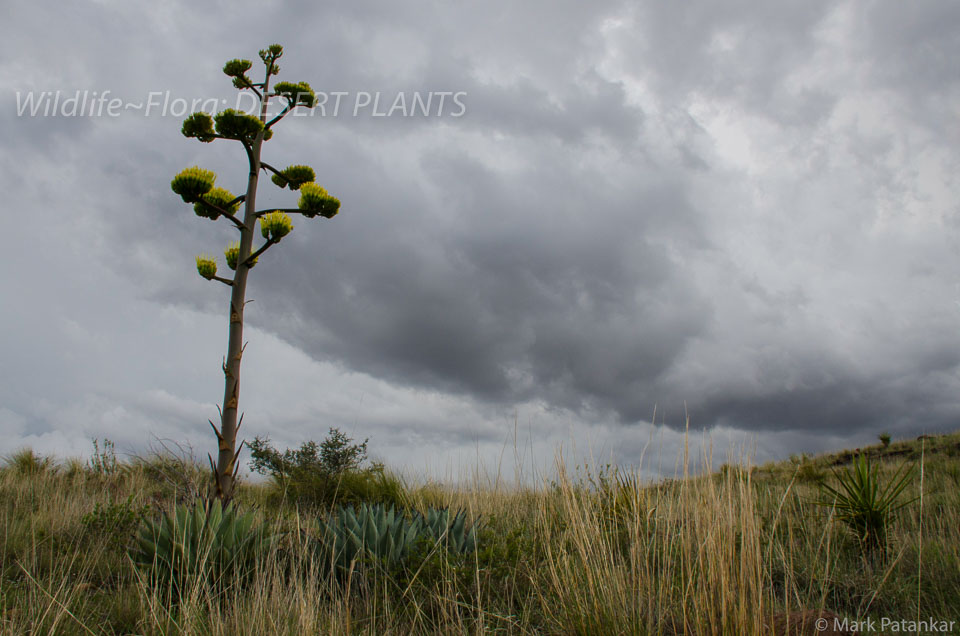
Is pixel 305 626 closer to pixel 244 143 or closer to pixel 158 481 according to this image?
pixel 244 143

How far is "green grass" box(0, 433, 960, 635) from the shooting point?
10.7ft

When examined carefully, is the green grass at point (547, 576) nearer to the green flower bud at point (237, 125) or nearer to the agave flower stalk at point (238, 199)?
the agave flower stalk at point (238, 199)

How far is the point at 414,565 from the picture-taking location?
14.8 ft

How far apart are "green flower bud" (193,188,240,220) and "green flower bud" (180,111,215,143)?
2.42ft

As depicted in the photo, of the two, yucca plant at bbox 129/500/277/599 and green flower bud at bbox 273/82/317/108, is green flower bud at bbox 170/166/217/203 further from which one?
yucca plant at bbox 129/500/277/599

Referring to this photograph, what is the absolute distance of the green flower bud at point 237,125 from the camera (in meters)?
6.80

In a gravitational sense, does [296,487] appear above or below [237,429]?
below

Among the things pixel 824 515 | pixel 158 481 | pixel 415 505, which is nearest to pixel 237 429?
pixel 415 505

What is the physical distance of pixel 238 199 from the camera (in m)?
6.82

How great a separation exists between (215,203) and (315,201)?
3.83 feet

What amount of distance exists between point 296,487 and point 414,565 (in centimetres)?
518

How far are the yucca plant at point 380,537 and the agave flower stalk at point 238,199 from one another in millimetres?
1347

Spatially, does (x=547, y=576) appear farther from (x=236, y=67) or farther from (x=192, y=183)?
(x=236, y=67)

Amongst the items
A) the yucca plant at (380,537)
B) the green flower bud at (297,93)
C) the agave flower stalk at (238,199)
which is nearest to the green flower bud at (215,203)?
the agave flower stalk at (238,199)
